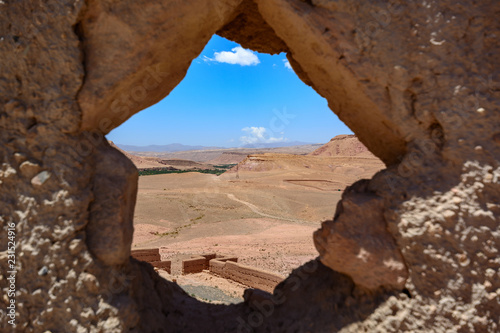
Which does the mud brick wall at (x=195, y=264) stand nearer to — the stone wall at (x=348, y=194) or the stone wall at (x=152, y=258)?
the stone wall at (x=152, y=258)

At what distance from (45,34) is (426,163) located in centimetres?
384

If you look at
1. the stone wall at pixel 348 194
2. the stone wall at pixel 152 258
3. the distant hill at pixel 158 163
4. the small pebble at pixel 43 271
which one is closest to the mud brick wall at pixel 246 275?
the stone wall at pixel 152 258

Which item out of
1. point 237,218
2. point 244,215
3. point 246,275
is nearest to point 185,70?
point 246,275

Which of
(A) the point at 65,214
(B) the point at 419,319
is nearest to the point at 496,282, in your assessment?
(B) the point at 419,319

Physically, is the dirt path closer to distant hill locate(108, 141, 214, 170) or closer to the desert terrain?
the desert terrain

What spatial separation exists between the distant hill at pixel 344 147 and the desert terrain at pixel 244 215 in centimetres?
1541

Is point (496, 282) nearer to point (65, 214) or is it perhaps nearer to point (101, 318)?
point (101, 318)

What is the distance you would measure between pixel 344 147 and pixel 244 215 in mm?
43610

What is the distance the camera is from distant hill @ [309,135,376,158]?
56922mm

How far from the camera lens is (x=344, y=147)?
197ft

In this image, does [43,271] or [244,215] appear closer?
[43,271]

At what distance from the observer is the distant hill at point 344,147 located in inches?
2241

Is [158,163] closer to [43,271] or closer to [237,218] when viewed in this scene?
[237,218]

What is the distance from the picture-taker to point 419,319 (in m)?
2.93
